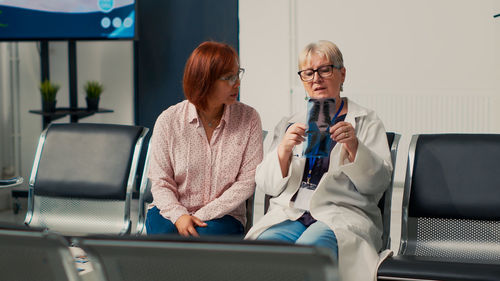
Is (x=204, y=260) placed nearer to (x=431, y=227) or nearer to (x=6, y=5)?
(x=431, y=227)

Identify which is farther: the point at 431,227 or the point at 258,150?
the point at 258,150

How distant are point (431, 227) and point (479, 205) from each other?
0.62 feet

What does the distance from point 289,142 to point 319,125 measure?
182 millimetres

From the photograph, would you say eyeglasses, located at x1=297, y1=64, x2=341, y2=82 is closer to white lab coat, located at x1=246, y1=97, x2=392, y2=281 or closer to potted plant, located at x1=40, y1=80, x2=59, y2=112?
white lab coat, located at x1=246, y1=97, x2=392, y2=281

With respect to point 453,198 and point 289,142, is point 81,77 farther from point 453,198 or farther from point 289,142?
point 453,198

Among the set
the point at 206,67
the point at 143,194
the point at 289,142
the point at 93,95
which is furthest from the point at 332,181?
the point at 93,95

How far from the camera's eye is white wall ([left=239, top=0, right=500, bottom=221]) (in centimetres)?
527

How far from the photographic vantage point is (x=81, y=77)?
228 inches

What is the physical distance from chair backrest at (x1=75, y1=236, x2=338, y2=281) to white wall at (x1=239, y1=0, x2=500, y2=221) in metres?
4.58

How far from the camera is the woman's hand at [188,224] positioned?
2451mm

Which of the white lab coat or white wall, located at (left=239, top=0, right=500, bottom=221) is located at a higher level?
white wall, located at (left=239, top=0, right=500, bottom=221)

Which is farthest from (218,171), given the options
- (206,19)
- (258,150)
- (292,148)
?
(206,19)

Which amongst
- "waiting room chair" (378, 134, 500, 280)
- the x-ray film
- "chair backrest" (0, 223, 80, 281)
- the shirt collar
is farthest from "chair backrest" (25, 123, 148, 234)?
"chair backrest" (0, 223, 80, 281)

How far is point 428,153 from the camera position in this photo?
7.96ft
